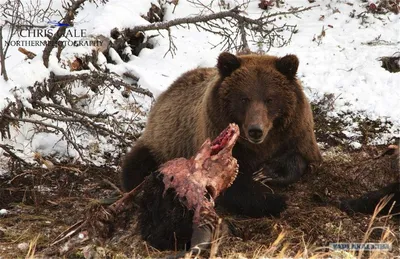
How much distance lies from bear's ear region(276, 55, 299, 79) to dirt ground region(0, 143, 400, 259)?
3.35ft

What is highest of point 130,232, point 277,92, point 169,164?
point 277,92

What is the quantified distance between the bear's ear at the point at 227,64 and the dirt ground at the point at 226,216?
1.17 metres

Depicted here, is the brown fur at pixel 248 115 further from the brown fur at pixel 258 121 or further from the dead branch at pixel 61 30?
A: the dead branch at pixel 61 30

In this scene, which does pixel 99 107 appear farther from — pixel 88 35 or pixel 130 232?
pixel 130 232

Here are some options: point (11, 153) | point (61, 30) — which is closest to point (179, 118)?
point (11, 153)

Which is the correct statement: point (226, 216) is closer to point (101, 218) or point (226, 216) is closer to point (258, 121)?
point (258, 121)

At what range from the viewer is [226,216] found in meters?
4.85

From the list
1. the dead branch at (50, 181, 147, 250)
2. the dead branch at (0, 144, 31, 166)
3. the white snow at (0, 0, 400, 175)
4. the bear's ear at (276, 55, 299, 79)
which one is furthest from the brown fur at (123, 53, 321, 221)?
the white snow at (0, 0, 400, 175)

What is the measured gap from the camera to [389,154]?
5168 mm

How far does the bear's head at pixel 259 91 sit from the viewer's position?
4.77m

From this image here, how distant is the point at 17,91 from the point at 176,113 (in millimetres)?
1672

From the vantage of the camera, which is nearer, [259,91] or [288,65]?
[259,91]

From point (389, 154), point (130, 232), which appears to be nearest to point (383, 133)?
point (389, 154)

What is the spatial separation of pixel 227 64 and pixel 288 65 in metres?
0.49
